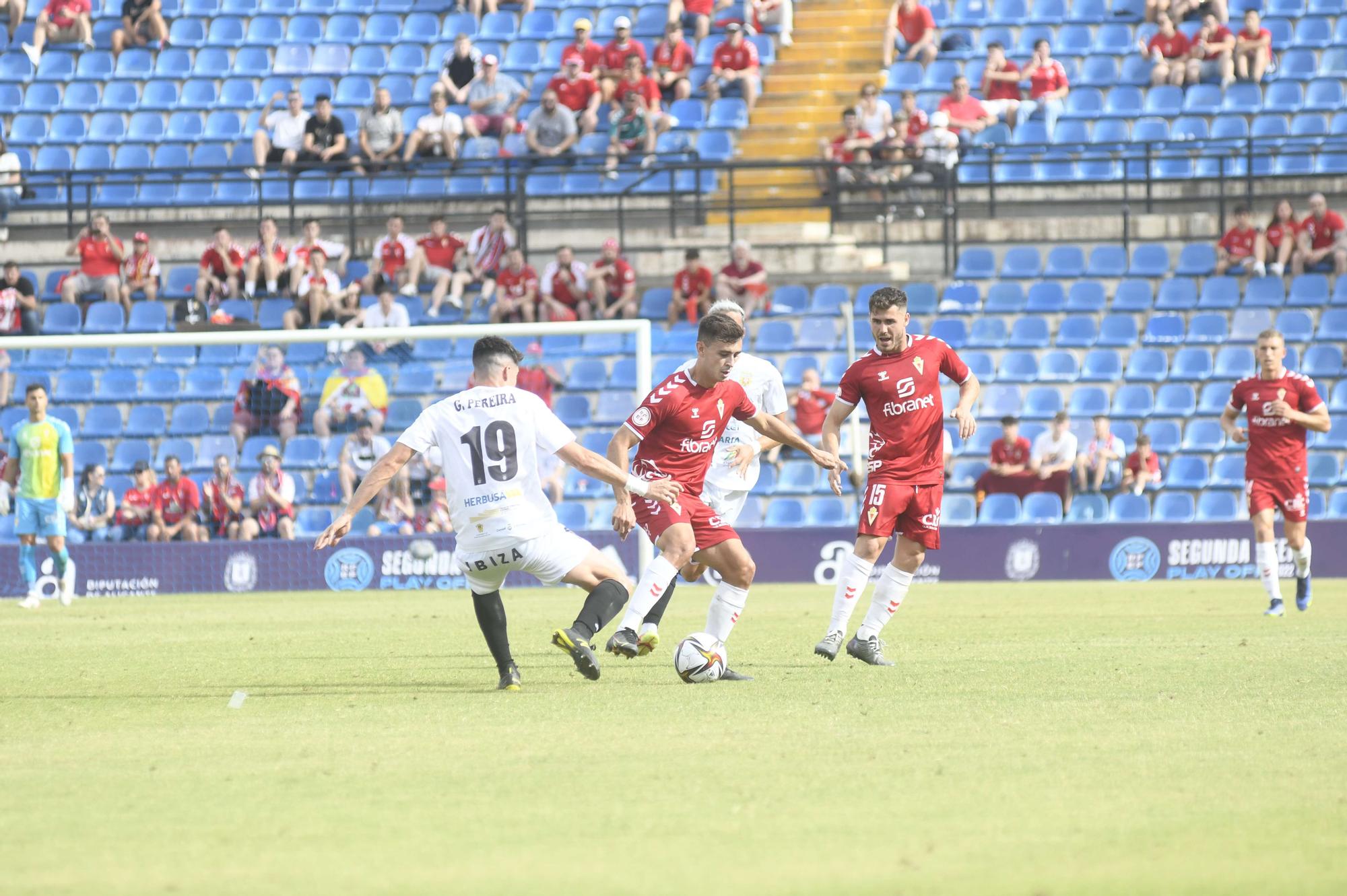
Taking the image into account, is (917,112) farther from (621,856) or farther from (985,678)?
(621,856)

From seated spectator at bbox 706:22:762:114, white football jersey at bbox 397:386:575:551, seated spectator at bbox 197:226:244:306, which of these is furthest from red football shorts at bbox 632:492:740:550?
seated spectator at bbox 706:22:762:114

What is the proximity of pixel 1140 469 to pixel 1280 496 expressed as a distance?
5715 millimetres

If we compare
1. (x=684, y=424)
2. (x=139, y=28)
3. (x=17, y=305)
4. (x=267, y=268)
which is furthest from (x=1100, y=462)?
(x=139, y=28)

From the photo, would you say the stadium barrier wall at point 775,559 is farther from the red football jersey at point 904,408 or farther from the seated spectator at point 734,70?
the red football jersey at point 904,408

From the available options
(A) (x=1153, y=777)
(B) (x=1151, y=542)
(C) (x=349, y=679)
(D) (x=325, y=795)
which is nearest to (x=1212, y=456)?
(B) (x=1151, y=542)

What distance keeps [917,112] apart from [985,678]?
16.1 metres

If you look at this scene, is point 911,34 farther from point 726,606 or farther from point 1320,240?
point 726,606

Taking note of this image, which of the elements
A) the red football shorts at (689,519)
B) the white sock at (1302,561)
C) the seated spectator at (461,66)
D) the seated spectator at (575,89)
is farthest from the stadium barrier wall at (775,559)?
the red football shorts at (689,519)

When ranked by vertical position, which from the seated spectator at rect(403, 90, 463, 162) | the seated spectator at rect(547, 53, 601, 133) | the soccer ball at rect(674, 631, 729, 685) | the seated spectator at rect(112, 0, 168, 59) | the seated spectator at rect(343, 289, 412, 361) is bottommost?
the soccer ball at rect(674, 631, 729, 685)

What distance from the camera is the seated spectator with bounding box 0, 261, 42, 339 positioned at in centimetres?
2394

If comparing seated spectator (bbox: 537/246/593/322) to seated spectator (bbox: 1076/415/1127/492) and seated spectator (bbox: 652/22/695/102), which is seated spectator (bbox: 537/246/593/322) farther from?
seated spectator (bbox: 1076/415/1127/492)

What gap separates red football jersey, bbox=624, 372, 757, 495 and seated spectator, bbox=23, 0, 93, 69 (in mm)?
22985

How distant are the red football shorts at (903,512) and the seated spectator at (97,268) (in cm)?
1683

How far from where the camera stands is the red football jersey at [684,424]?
32.3 ft
